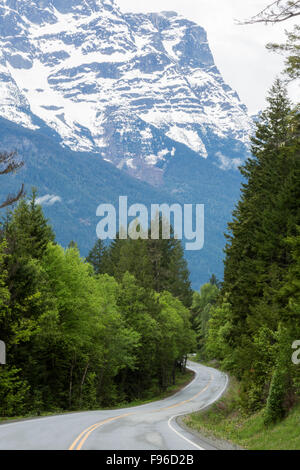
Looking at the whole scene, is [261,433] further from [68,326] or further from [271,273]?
[68,326]

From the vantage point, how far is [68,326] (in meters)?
44.8

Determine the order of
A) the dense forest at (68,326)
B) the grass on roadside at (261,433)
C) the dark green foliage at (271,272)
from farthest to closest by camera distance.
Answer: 1. the dense forest at (68,326)
2. the dark green foliage at (271,272)
3. the grass on roadside at (261,433)

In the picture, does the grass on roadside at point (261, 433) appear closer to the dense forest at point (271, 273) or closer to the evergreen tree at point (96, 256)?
the dense forest at point (271, 273)

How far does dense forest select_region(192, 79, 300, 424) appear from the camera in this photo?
982 inches

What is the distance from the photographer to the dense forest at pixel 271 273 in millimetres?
24953

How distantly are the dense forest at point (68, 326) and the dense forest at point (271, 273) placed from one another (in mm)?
11598

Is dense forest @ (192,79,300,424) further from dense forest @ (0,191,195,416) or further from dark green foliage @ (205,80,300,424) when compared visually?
dense forest @ (0,191,195,416)

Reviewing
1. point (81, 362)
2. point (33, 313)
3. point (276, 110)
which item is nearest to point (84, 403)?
point (81, 362)

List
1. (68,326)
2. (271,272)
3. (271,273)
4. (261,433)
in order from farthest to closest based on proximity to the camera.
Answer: (68,326) → (271,272) → (271,273) → (261,433)

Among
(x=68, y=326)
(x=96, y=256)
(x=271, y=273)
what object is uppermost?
(x=96, y=256)

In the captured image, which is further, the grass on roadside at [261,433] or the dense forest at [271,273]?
the dense forest at [271,273]

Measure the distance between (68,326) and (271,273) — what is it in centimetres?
1765

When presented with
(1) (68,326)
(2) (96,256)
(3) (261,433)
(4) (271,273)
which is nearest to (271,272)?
(4) (271,273)

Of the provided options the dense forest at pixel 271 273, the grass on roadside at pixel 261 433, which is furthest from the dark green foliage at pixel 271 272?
the grass on roadside at pixel 261 433
